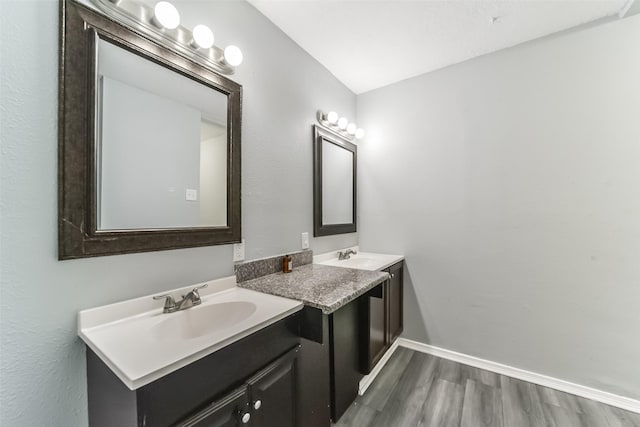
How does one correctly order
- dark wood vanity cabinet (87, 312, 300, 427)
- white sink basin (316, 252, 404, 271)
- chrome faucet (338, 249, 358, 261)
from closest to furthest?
1. dark wood vanity cabinet (87, 312, 300, 427)
2. white sink basin (316, 252, 404, 271)
3. chrome faucet (338, 249, 358, 261)

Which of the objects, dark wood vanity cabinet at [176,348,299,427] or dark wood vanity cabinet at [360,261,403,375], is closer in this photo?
dark wood vanity cabinet at [176,348,299,427]

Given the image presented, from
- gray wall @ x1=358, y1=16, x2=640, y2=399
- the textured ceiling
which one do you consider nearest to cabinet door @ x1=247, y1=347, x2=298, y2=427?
gray wall @ x1=358, y1=16, x2=640, y2=399

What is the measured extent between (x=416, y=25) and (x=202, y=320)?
7.13 ft

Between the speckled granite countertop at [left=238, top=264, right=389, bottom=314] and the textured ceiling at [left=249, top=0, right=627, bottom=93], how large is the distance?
64.8 inches

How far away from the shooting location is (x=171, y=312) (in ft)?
3.44

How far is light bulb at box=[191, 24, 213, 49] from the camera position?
114cm

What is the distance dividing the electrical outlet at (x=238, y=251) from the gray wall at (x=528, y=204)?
150 centimetres

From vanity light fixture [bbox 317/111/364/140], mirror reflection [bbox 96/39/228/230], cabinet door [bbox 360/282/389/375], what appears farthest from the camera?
vanity light fixture [bbox 317/111/364/140]

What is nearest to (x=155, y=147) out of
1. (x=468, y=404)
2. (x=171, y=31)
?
(x=171, y=31)

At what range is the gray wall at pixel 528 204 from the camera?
161cm

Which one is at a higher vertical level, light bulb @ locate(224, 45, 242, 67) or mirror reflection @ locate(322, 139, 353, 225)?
light bulb @ locate(224, 45, 242, 67)

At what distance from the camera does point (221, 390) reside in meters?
0.79

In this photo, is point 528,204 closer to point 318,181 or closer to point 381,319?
point 381,319

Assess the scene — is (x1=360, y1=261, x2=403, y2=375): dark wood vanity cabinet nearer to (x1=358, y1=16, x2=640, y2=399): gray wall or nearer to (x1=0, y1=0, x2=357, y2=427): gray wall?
(x1=358, y1=16, x2=640, y2=399): gray wall
